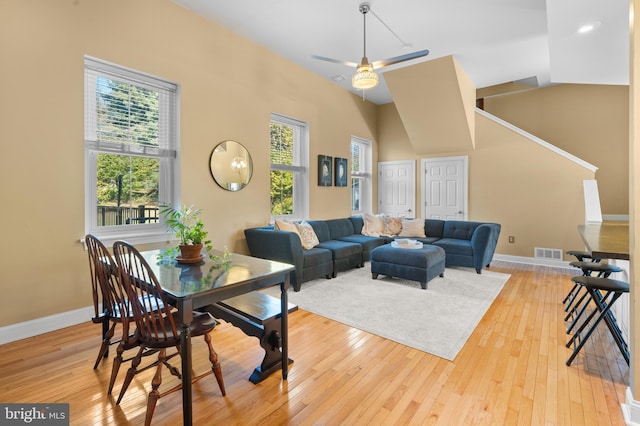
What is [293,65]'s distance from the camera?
517 cm

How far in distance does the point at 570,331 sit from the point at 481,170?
400 centimetres

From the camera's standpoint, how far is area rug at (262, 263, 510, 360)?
2740 millimetres

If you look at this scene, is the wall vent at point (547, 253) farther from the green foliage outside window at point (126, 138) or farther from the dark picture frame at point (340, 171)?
the green foliage outside window at point (126, 138)

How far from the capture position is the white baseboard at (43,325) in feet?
8.54

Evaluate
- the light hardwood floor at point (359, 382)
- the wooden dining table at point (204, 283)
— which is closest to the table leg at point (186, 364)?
the wooden dining table at point (204, 283)

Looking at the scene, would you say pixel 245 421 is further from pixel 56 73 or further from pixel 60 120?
pixel 56 73

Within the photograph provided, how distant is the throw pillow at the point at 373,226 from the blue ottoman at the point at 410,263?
1.43 metres

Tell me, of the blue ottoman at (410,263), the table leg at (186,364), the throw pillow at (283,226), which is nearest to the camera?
the table leg at (186,364)

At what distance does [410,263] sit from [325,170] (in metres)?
2.53

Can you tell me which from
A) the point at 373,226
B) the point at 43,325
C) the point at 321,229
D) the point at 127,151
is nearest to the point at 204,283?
the point at 43,325

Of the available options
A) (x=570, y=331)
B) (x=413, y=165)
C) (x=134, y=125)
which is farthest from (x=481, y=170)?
(x=134, y=125)

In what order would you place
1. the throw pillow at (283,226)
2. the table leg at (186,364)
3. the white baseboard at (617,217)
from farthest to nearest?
the white baseboard at (617,217), the throw pillow at (283,226), the table leg at (186,364)

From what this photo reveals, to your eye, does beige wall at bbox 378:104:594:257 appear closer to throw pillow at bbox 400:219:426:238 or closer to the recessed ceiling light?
throw pillow at bbox 400:219:426:238

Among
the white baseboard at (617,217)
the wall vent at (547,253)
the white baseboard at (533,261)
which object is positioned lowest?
the white baseboard at (533,261)
